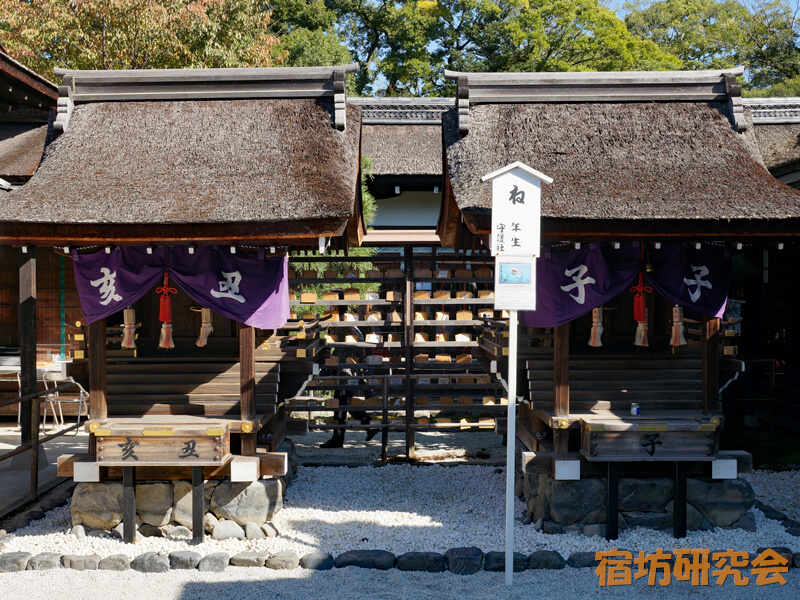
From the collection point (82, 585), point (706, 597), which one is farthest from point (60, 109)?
point (706, 597)

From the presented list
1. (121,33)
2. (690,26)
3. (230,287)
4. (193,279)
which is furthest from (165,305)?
(690,26)

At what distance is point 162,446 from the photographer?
6543mm

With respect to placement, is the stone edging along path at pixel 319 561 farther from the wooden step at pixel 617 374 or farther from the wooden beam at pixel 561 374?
the wooden step at pixel 617 374

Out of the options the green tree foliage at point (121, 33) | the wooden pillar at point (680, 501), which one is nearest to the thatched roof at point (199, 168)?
the wooden pillar at point (680, 501)

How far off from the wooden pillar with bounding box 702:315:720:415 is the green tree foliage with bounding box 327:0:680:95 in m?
20.2

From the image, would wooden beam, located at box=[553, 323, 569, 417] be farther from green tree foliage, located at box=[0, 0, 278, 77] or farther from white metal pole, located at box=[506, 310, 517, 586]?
green tree foliage, located at box=[0, 0, 278, 77]

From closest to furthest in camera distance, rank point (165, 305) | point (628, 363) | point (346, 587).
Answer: point (346, 587), point (165, 305), point (628, 363)

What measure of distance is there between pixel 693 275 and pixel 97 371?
644cm

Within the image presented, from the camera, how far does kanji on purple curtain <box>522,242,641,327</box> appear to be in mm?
6828

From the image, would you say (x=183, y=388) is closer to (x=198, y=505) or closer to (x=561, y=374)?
(x=198, y=505)

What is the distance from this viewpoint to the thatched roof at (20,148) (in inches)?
394

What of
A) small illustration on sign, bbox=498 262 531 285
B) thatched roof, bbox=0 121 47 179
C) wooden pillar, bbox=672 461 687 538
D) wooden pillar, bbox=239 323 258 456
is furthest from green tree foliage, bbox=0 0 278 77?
wooden pillar, bbox=672 461 687 538

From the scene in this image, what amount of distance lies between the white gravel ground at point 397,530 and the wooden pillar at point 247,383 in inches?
39.3

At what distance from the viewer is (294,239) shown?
6.61 meters
